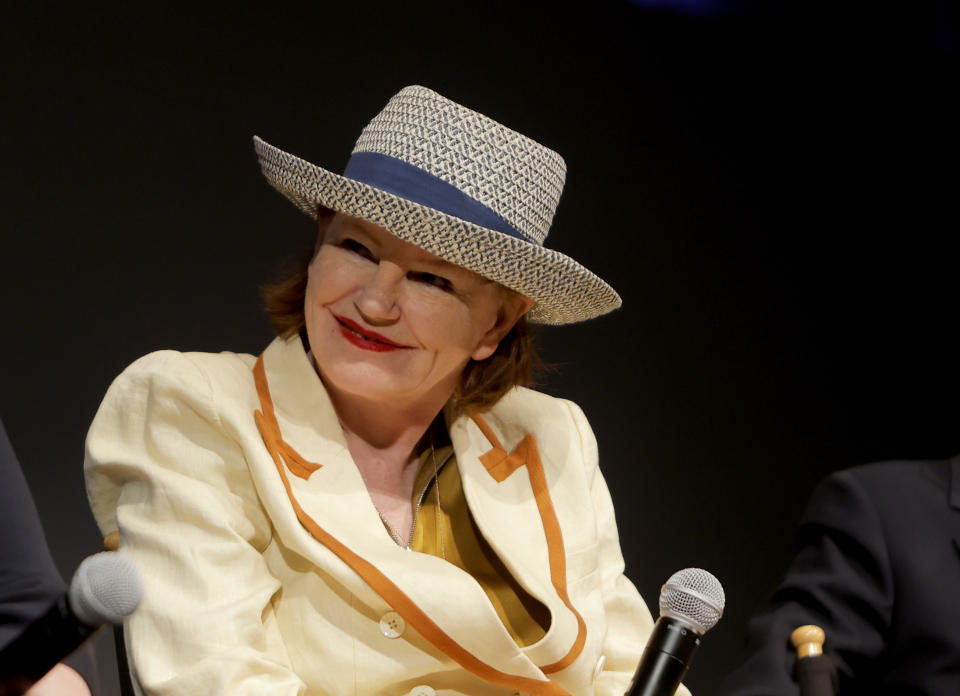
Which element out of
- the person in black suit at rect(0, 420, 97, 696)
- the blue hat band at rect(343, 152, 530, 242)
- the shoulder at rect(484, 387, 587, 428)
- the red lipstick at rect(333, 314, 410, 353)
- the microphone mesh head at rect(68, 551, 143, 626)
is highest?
the blue hat band at rect(343, 152, 530, 242)

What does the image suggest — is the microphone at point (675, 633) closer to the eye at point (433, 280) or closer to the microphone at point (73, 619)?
the microphone at point (73, 619)

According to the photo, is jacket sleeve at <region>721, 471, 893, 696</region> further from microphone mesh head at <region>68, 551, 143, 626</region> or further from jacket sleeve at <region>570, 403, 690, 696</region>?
microphone mesh head at <region>68, 551, 143, 626</region>

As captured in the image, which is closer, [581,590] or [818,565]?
[818,565]

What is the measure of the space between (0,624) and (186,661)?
0.80ft

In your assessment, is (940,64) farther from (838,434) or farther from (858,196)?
(838,434)

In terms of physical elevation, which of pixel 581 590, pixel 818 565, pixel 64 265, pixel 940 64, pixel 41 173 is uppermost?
pixel 940 64

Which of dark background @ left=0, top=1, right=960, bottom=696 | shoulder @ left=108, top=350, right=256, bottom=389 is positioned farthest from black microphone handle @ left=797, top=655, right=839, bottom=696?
dark background @ left=0, top=1, right=960, bottom=696

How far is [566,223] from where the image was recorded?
2.93m

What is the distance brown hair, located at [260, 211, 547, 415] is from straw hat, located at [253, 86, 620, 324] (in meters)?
0.16

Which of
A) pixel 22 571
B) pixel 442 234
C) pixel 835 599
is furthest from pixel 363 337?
pixel 835 599

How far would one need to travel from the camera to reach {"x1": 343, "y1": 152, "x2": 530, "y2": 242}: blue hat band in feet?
6.14

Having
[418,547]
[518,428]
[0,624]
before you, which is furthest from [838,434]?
[0,624]

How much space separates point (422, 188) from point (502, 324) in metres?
0.32

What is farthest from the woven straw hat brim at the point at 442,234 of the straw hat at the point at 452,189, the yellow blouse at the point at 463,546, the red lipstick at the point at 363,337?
the yellow blouse at the point at 463,546
